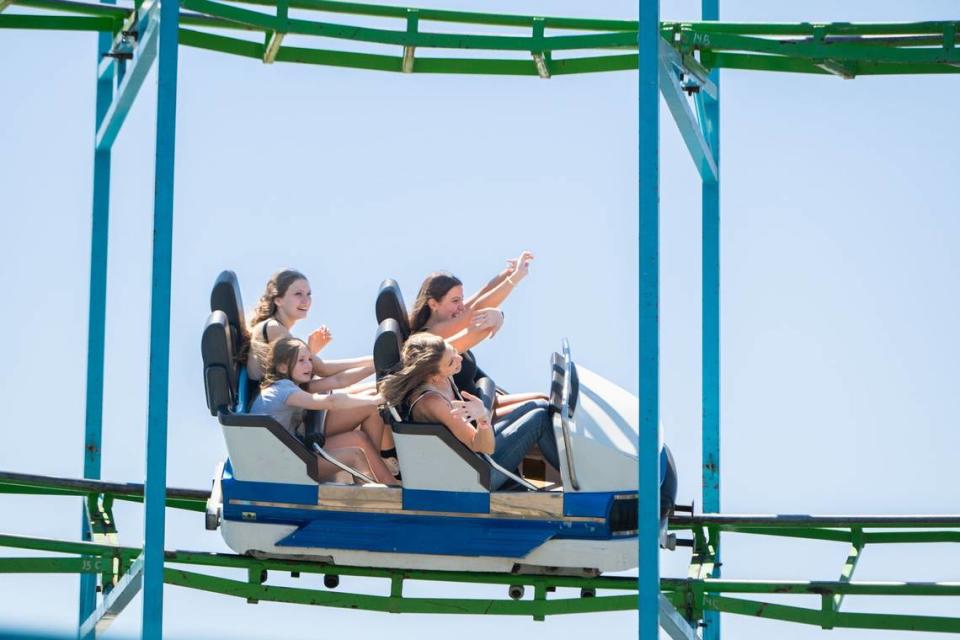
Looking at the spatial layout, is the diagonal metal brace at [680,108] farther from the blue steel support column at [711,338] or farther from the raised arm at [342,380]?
the raised arm at [342,380]

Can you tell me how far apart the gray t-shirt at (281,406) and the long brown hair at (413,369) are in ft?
1.10

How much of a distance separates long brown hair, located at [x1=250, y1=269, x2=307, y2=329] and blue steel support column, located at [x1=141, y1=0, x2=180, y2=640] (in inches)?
33.6

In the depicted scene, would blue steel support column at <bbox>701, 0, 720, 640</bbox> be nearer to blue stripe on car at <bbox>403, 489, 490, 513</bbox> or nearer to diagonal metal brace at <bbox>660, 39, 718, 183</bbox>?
diagonal metal brace at <bbox>660, 39, 718, 183</bbox>

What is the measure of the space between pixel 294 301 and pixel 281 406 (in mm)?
527

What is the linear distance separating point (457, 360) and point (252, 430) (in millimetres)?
738

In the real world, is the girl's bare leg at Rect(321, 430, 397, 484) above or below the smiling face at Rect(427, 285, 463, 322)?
below

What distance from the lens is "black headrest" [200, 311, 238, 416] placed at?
211 inches

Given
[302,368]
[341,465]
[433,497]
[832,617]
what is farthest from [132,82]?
[832,617]

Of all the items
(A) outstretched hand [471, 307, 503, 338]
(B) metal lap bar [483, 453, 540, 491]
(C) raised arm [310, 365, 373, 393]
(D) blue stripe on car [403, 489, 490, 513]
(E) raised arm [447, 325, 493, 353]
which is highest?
(A) outstretched hand [471, 307, 503, 338]

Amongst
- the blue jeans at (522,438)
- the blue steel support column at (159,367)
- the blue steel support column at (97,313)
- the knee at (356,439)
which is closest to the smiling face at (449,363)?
the blue jeans at (522,438)

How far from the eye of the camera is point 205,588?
228 inches

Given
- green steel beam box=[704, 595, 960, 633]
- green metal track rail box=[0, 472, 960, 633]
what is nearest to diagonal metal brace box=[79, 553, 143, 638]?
green metal track rail box=[0, 472, 960, 633]

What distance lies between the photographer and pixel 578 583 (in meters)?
5.58

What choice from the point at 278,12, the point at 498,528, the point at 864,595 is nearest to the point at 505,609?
the point at 498,528
